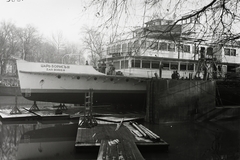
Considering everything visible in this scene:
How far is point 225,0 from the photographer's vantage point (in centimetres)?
516

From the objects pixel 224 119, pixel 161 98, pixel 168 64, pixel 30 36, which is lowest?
pixel 224 119

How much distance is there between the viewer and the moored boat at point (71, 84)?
16.5 meters

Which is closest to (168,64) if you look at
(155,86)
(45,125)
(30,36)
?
(155,86)

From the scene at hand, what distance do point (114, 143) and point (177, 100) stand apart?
789 cm

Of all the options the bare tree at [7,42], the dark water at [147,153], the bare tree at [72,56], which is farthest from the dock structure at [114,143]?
the bare tree at [72,56]

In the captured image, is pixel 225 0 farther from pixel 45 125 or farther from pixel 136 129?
pixel 45 125

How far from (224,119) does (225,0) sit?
46.0 feet

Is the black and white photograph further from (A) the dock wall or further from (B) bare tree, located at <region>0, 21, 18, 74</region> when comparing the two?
(B) bare tree, located at <region>0, 21, 18, 74</region>

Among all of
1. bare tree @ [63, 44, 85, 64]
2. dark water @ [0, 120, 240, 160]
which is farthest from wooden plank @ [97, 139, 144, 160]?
bare tree @ [63, 44, 85, 64]

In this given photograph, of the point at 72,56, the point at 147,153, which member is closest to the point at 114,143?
the point at 147,153

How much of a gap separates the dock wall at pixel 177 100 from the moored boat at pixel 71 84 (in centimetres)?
282

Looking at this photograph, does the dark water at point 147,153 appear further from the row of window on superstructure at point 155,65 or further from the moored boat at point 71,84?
the row of window on superstructure at point 155,65

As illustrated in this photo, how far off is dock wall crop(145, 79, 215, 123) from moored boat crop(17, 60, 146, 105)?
2.82 meters

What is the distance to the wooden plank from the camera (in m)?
7.21
